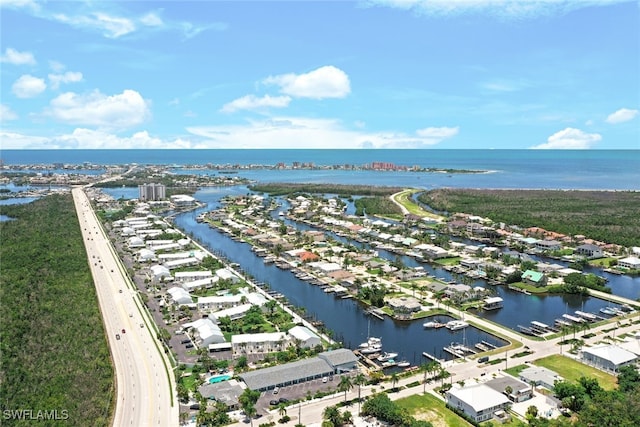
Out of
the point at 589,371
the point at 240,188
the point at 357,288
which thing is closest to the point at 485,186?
the point at 240,188

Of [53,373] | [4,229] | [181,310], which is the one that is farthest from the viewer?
[4,229]

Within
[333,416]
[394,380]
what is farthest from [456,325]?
[333,416]

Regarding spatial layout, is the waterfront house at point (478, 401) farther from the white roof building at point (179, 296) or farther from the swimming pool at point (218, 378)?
the white roof building at point (179, 296)

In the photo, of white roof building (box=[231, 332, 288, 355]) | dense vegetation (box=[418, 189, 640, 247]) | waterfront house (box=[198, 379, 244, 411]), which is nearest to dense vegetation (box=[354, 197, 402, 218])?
dense vegetation (box=[418, 189, 640, 247])

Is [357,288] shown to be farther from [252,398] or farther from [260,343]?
[252,398]

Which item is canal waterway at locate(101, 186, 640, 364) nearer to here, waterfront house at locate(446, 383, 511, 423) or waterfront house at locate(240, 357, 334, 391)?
waterfront house at locate(240, 357, 334, 391)

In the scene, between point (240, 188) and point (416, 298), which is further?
point (240, 188)

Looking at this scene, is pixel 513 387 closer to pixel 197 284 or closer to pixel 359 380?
pixel 359 380

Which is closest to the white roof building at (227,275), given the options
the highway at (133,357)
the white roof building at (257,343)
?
the highway at (133,357)
